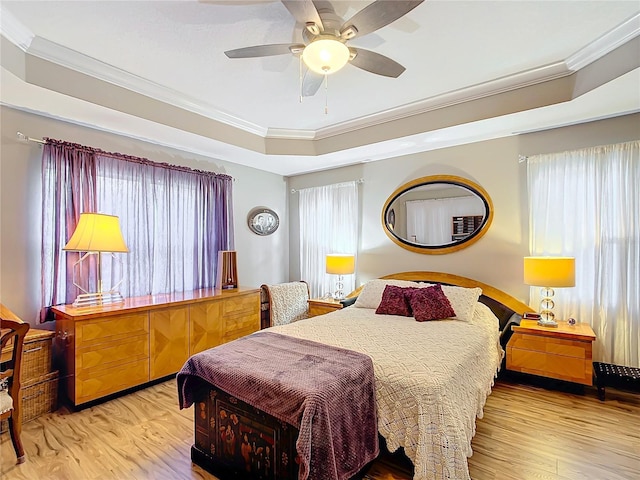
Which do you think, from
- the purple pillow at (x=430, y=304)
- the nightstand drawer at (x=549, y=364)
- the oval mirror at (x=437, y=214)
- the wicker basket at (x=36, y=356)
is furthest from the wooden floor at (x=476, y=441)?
the oval mirror at (x=437, y=214)

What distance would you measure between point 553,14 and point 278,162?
127 inches

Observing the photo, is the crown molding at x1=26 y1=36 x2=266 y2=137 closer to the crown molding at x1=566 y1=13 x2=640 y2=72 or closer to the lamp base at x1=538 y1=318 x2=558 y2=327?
the crown molding at x1=566 y1=13 x2=640 y2=72

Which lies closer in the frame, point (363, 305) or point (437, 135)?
point (437, 135)

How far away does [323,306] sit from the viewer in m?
4.32

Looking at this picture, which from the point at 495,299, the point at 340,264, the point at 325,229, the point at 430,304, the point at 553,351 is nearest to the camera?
the point at 553,351

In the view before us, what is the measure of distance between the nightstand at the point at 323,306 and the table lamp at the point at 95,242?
236 centimetres

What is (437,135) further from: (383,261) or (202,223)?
(202,223)

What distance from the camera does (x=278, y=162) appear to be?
14.7 ft

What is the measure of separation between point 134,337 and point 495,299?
3650mm

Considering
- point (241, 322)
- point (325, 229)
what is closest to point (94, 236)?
point (241, 322)

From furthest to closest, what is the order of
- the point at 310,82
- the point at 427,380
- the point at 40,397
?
the point at 40,397 → the point at 310,82 → the point at 427,380

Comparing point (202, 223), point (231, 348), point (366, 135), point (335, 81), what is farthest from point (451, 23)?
point (202, 223)

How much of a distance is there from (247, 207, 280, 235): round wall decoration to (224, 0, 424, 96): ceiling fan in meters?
2.90

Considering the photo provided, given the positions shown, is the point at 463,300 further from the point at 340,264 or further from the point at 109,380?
the point at 109,380
